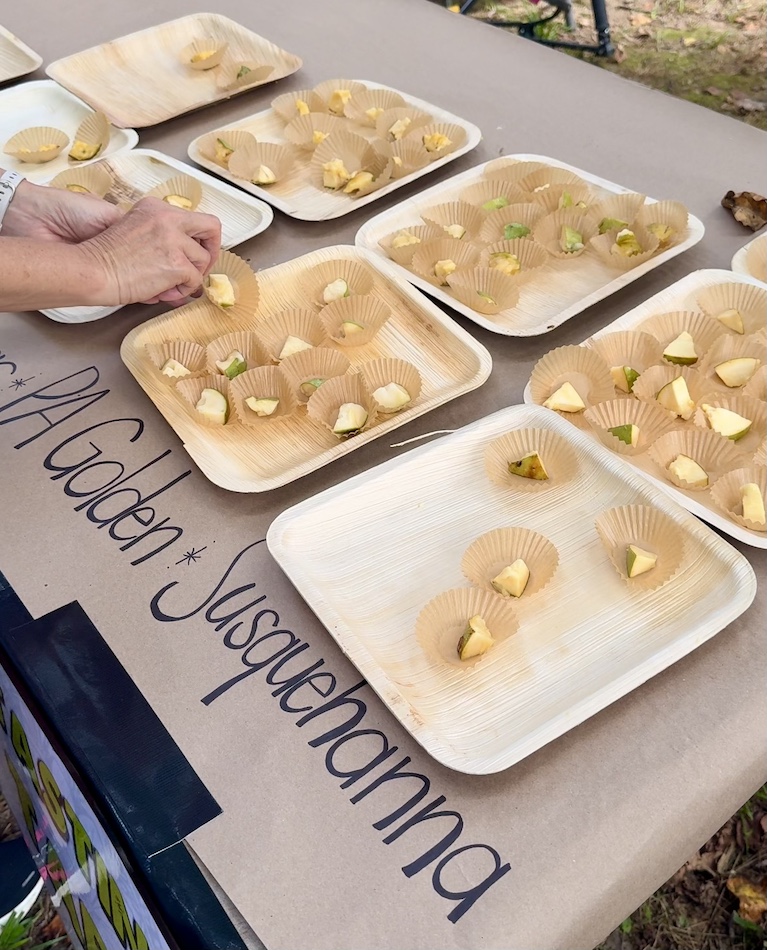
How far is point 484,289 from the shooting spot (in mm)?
1054

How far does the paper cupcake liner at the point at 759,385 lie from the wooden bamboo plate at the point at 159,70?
102cm

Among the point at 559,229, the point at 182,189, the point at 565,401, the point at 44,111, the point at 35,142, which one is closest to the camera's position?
the point at 565,401

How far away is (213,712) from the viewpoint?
2.26 ft

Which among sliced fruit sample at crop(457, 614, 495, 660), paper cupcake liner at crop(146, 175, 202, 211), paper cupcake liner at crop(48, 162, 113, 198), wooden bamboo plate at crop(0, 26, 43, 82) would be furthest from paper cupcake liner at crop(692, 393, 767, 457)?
wooden bamboo plate at crop(0, 26, 43, 82)

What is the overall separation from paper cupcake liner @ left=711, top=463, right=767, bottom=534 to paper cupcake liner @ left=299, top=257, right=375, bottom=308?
504mm

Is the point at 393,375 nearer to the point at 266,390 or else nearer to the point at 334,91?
the point at 266,390

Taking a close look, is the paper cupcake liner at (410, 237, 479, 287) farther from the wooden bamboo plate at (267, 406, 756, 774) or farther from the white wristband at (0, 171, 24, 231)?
the white wristband at (0, 171, 24, 231)

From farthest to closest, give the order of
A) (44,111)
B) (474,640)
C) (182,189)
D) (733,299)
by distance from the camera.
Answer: (44,111)
(182,189)
(733,299)
(474,640)

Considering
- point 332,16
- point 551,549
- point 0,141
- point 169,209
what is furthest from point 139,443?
point 332,16

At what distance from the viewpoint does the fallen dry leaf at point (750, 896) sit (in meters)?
1.16

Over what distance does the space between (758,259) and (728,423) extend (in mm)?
346

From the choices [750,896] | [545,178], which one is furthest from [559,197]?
[750,896]

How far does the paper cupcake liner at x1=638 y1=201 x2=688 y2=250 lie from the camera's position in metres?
1.09

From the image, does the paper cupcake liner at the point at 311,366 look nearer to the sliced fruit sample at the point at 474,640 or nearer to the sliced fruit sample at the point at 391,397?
the sliced fruit sample at the point at 391,397
